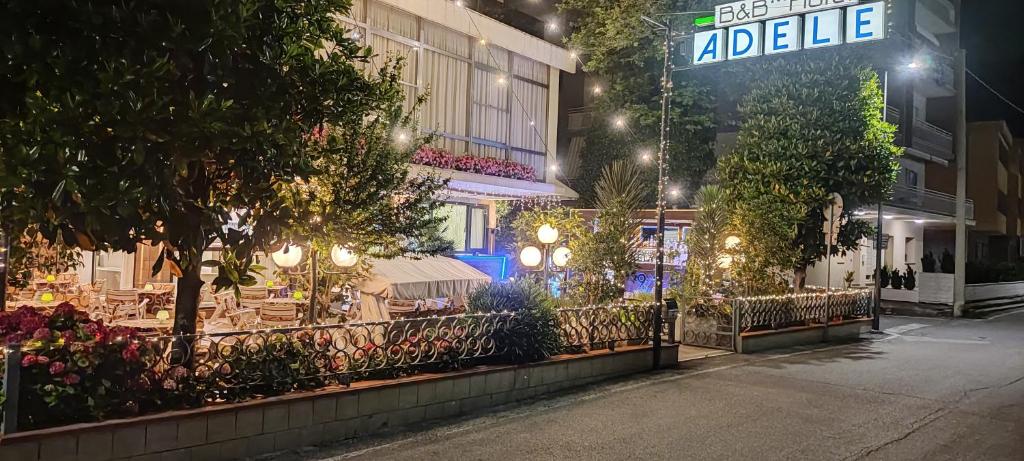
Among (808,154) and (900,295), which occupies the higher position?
(808,154)

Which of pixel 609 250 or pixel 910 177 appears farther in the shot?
pixel 910 177

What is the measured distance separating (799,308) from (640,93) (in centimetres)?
1226

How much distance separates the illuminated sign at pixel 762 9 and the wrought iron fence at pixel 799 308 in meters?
5.60

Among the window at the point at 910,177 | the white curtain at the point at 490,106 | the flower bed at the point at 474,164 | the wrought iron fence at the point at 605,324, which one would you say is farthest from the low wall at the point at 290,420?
the window at the point at 910,177

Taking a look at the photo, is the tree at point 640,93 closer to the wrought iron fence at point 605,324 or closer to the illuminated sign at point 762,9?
the illuminated sign at point 762,9

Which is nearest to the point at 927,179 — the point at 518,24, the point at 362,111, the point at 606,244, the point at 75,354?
the point at 518,24

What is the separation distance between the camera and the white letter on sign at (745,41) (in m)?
14.8

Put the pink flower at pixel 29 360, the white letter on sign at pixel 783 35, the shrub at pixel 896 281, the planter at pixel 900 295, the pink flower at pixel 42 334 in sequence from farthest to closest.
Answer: the shrub at pixel 896 281 < the planter at pixel 900 295 < the white letter on sign at pixel 783 35 < the pink flower at pixel 42 334 < the pink flower at pixel 29 360

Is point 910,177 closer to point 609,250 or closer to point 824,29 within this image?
point 824,29

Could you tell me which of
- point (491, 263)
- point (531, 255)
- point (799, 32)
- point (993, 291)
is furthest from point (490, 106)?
point (993, 291)

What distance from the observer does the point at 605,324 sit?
11359 millimetres

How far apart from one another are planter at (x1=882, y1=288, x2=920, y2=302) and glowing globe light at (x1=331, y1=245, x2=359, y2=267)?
79.3 feet

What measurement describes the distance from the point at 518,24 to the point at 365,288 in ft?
54.8

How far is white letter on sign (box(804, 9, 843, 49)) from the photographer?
13.9 m
